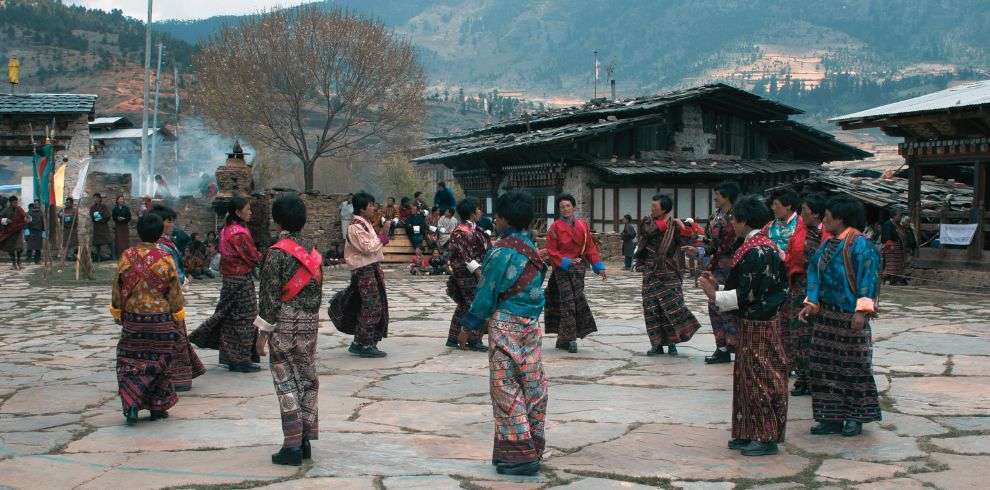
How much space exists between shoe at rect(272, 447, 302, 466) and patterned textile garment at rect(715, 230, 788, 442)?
264 centimetres

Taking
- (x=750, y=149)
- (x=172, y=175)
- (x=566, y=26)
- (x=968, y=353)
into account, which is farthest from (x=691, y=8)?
(x=968, y=353)

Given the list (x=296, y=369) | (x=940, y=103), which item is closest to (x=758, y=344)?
(x=296, y=369)

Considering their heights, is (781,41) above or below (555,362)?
above

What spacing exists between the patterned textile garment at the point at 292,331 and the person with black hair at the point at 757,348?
97.5 inches

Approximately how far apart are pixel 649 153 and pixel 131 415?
24315 mm

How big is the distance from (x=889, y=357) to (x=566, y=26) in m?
189

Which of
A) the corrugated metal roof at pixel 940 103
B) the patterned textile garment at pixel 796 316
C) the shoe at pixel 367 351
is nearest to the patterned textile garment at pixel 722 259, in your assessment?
the patterned textile garment at pixel 796 316

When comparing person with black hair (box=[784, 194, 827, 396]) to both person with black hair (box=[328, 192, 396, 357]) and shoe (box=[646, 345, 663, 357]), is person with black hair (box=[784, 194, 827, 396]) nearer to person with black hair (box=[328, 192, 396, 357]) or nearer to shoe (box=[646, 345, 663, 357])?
shoe (box=[646, 345, 663, 357])

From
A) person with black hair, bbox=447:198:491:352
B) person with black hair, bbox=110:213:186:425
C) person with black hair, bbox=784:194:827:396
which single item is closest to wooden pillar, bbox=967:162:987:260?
person with black hair, bbox=784:194:827:396

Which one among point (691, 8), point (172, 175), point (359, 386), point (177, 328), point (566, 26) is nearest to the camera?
point (177, 328)

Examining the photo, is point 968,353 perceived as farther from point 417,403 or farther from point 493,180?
point 493,180

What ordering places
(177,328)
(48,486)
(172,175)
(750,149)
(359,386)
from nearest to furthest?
1. (48,486)
2. (177,328)
3. (359,386)
4. (750,149)
5. (172,175)

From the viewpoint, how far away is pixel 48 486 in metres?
5.48

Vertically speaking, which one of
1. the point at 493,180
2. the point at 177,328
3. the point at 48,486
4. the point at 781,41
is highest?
the point at 781,41
